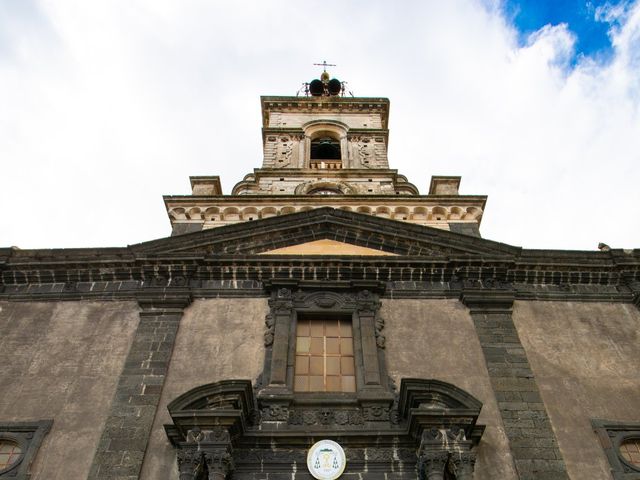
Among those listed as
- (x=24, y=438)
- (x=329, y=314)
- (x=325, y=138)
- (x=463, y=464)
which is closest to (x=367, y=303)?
(x=329, y=314)

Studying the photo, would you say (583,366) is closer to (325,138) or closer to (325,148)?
(325,148)

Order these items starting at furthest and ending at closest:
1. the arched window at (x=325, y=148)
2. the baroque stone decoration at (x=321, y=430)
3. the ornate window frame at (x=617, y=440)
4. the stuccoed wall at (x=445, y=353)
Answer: the arched window at (x=325, y=148)
the stuccoed wall at (x=445, y=353)
the ornate window frame at (x=617, y=440)
the baroque stone decoration at (x=321, y=430)

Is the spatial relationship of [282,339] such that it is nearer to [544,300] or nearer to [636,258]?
[544,300]

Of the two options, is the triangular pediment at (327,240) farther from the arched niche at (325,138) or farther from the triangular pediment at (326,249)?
the arched niche at (325,138)

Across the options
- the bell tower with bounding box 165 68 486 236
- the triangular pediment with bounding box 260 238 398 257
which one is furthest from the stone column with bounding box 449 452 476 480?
the bell tower with bounding box 165 68 486 236

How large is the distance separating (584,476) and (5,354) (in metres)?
11.2

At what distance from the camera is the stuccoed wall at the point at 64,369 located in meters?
10.6

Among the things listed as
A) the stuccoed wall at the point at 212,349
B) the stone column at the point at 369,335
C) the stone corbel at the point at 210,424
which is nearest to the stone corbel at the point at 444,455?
the stone column at the point at 369,335

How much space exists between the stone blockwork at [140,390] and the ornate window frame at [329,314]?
201 cm

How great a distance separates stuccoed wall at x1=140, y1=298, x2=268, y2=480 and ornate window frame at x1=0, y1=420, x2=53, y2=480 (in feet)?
6.46

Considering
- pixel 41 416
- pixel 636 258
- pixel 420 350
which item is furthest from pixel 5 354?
pixel 636 258

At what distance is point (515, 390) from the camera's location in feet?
37.7

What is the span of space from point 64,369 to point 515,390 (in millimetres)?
8759

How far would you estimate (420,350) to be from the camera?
483 inches
